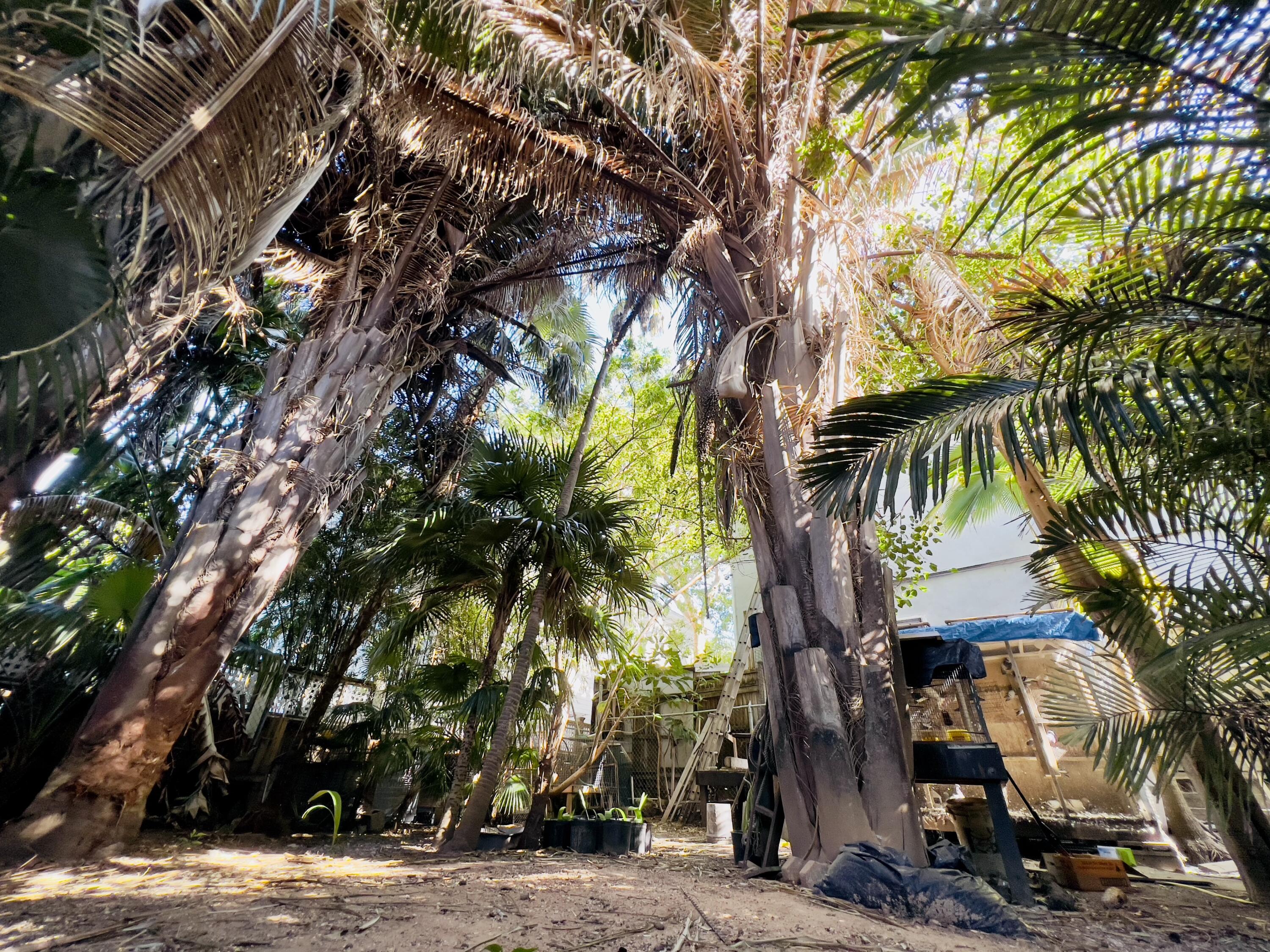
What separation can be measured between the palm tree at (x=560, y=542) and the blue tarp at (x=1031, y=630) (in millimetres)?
3603

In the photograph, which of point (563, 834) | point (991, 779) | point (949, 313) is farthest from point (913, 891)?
point (949, 313)

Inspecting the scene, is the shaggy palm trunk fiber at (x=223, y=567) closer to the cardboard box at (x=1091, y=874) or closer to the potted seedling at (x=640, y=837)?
the potted seedling at (x=640, y=837)

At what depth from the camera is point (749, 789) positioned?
15.8 feet

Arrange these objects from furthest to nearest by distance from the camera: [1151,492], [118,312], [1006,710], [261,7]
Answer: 1. [1006,710]
2. [1151,492]
3. [261,7]
4. [118,312]

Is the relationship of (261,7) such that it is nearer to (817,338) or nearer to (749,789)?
(817,338)

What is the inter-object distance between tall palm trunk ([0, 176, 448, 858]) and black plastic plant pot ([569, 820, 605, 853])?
2947 millimetres

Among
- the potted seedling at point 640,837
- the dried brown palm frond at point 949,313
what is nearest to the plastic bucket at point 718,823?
the potted seedling at point 640,837

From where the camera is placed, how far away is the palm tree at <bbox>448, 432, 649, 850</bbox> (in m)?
5.38

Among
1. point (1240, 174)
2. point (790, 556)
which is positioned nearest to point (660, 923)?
point (790, 556)

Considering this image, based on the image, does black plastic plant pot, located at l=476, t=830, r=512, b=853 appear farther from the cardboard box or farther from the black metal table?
the cardboard box

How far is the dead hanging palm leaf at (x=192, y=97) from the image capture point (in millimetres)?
1525

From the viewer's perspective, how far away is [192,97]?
5.92 ft

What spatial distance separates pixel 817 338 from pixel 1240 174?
228cm

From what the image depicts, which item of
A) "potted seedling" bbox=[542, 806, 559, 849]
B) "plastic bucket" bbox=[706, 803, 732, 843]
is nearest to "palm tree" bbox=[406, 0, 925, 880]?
"potted seedling" bbox=[542, 806, 559, 849]
